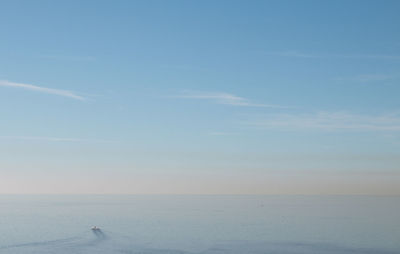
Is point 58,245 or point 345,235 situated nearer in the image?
point 58,245

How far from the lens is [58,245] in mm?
87500

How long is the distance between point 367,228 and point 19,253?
8863cm

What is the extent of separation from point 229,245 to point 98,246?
1015 inches

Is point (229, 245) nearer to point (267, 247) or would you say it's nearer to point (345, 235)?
point (267, 247)

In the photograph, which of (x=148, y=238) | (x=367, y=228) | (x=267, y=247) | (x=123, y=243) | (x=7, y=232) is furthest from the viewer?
(x=367, y=228)

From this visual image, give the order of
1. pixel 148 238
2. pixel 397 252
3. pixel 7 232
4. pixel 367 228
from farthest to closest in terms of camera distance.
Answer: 1. pixel 367 228
2. pixel 7 232
3. pixel 148 238
4. pixel 397 252

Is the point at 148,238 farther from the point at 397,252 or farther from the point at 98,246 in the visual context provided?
the point at 397,252

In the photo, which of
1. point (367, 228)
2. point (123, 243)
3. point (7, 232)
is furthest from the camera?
point (367, 228)

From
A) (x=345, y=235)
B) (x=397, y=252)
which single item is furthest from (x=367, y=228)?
(x=397, y=252)

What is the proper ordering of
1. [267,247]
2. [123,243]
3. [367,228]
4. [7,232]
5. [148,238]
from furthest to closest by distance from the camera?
[367,228], [7,232], [148,238], [123,243], [267,247]

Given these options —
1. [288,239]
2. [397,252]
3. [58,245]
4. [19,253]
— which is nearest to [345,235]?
[288,239]

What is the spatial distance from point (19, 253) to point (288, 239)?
54.1 meters

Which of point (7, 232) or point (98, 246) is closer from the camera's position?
point (98, 246)

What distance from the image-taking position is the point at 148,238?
9862 centimetres
